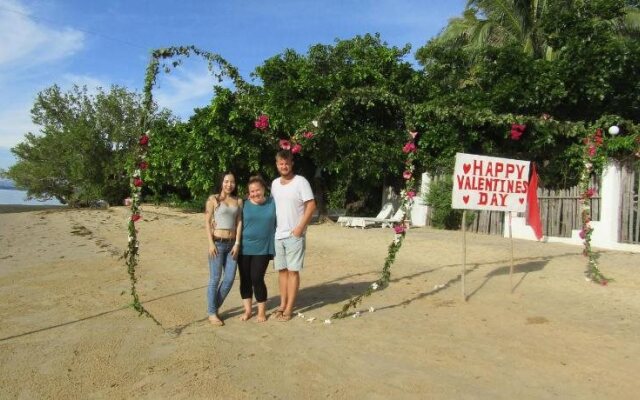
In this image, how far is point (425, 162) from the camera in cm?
1800

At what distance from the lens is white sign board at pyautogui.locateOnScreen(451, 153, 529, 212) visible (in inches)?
284

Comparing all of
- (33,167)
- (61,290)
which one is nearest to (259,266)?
(61,290)

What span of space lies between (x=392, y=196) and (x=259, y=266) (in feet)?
51.2

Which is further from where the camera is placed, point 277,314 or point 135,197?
point 135,197

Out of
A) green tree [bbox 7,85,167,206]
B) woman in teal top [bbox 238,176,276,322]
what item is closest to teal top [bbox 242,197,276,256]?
woman in teal top [bbox 238,176,276,322]

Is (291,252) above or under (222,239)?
under

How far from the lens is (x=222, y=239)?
19.4 ft

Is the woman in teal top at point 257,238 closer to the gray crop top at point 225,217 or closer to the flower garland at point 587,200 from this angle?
the gray crop top at point 225,217

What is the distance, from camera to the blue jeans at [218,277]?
5.91 meters

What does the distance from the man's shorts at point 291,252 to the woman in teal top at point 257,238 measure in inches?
5.0

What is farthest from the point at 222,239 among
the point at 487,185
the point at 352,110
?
the point at 352,110

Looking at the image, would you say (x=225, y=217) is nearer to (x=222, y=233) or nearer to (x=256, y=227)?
(x=222, y=233)

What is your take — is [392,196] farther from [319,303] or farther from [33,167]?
[33,167]

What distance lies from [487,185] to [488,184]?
0.08 feet
